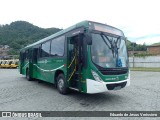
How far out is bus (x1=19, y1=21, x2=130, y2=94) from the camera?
5.82 metres

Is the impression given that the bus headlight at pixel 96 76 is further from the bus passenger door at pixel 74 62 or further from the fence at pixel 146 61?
the fence at pixel 146 61

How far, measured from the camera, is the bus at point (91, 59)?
5.82 metres

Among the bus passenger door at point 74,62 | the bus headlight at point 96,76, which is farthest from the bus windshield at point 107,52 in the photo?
the bus passenger door at point 74,62

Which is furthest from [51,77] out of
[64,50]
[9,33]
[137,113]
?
[9,33]

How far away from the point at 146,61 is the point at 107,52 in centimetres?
2879

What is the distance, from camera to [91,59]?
19.2 feet

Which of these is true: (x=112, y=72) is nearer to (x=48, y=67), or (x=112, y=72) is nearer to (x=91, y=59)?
(x=91, y=59)

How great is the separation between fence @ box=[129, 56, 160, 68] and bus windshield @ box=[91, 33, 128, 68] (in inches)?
1061

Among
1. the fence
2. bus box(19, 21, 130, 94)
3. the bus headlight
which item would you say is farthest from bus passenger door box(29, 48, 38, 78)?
the fence

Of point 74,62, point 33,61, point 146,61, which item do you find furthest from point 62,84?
point 146,61

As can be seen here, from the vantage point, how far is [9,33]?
187ft

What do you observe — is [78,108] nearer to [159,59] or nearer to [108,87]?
[108,87]

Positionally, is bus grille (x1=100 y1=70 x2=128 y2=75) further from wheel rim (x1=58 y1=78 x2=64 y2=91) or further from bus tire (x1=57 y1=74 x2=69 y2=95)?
wheel rim (x1=58 y1=78 x2=64 y2=91)

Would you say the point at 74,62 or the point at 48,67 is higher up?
the point at 74,62
